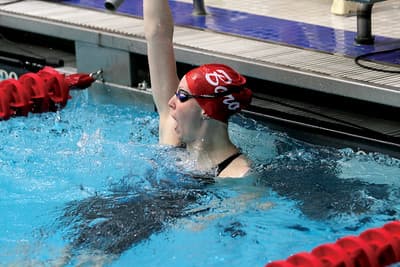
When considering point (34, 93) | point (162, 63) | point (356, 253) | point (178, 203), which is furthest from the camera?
point (34, 93)

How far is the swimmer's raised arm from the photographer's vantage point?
4.84m

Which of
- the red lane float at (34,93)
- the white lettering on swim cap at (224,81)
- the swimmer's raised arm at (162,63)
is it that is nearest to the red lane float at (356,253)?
the white lettering on swim cap at (224,81)

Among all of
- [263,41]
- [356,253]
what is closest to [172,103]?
[356,253]

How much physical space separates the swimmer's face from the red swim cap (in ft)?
0.10

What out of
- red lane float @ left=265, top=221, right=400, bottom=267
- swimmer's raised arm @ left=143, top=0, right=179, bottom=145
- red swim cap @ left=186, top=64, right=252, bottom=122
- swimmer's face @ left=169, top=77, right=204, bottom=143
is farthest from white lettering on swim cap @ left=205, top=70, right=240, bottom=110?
red lane float @ left=265, top=221, right=400, bottom=267

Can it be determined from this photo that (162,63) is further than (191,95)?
Yes

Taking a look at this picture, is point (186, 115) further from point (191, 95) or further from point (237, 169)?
point (237, 169)

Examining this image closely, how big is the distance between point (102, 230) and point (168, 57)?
3.46ft

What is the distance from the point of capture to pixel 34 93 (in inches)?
230

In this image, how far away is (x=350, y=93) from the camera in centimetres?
529

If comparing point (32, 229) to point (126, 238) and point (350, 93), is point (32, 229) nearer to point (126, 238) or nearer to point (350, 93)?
point (126, 238)

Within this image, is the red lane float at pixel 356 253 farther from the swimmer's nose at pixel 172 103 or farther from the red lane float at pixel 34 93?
the red lane float at pixel 34 93

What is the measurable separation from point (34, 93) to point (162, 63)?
1.28 m

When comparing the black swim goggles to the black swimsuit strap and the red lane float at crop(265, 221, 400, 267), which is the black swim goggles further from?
the red lane float at crop(265, 221, 400, 267)
